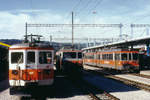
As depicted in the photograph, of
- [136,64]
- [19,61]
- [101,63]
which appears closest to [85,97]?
[19,61]

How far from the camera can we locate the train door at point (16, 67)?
1023 cm

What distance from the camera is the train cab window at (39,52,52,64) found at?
10.7 m

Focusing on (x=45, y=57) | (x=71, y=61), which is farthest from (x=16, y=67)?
(x=71, y=61)

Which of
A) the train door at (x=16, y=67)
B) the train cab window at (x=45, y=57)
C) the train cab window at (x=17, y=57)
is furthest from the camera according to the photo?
the train cab window at (x=45, y=57)

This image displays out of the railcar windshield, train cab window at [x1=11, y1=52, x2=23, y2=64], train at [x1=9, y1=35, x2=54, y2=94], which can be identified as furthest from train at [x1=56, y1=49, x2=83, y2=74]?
train cab window at [x1=11, y1=52, x2=23, y2=64]

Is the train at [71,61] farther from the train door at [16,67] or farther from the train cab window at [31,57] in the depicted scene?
the train door at [16,67]

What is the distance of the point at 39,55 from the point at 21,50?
3.15ft

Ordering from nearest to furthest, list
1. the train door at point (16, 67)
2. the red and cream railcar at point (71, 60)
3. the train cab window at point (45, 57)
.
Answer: the train door at point (16, 67) → the train cab window at point (45, 57) → the red and cream railcar at point (71, 60)

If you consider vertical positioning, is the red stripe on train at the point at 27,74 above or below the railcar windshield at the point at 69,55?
below

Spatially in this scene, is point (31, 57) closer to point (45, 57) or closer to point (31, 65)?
point (31, 65)

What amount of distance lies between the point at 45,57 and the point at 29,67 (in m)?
1.02

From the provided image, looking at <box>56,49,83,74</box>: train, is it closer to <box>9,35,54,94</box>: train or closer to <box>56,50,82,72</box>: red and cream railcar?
<box>56,50,82,72</box>: red and cream railcar

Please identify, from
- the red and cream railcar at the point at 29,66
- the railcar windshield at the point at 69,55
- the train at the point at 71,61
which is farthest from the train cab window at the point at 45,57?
the railcar windshield at the point at 69,55

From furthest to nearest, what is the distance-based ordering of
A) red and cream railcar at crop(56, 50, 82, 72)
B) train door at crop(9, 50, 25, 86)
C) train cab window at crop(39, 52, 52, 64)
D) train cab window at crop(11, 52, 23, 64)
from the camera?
red and cream railcar at crop(56, 50, 82, 72), train cab window at crop(39, 52, 52, 64), train cab window at crop(11, 52, 23, 64), train door at crop(9, 50, 25, 86)
